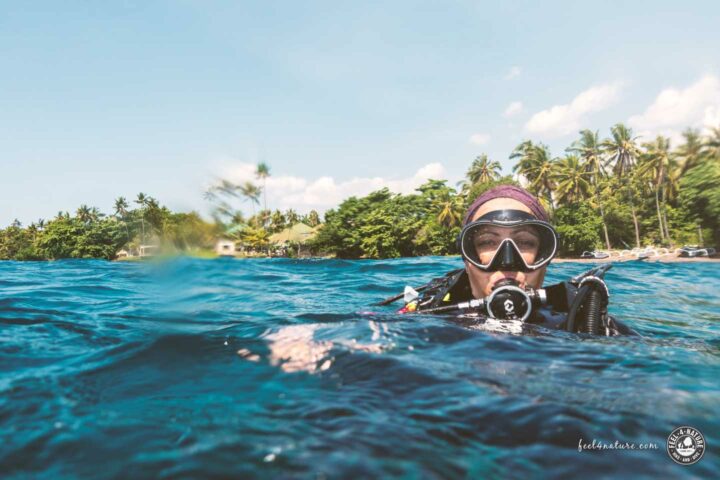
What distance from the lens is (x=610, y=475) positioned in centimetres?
100

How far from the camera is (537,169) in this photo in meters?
41.1

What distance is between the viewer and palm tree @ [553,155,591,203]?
3766cm

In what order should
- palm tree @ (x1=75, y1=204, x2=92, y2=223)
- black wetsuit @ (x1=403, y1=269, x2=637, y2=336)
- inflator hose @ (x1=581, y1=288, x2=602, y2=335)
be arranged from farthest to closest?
1. palm tree @ (x1=75, y1=204, x2=92, y2=223)
2. black wetsuit @ (x1=403, y1=269, x2=637, y2=336)
3. inflator hose @ (x1=581, y1=288, x2=602, y2=335)

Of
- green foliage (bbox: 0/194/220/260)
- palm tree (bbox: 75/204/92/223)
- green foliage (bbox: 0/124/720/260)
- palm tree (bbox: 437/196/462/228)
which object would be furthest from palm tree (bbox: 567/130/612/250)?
palm tree (bbox: 75/204/92/223)

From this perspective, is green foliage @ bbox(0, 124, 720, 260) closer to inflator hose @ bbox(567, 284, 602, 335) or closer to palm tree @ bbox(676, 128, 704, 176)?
palm tree @ bbox(676, 128, 704, 176)

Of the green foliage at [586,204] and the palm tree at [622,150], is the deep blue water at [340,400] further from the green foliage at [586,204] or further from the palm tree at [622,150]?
the palm tree at [622,150]

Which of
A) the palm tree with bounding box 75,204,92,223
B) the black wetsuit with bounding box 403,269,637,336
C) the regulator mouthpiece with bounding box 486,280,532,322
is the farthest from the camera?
the palm tree with bounding box 75,204,92,223

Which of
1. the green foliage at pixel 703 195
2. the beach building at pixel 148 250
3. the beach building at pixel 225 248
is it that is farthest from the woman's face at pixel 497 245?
the green foliage at pixel 703 195

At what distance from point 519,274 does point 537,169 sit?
4237cm

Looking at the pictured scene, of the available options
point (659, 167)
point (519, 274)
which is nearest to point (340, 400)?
point (519, 274)

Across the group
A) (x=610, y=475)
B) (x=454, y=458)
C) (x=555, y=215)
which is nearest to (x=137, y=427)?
(x=454, y=458)

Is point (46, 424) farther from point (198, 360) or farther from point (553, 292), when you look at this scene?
point (553, 292)

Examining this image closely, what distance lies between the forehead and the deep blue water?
0.98 meters

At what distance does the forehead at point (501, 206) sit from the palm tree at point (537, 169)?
133 feet
